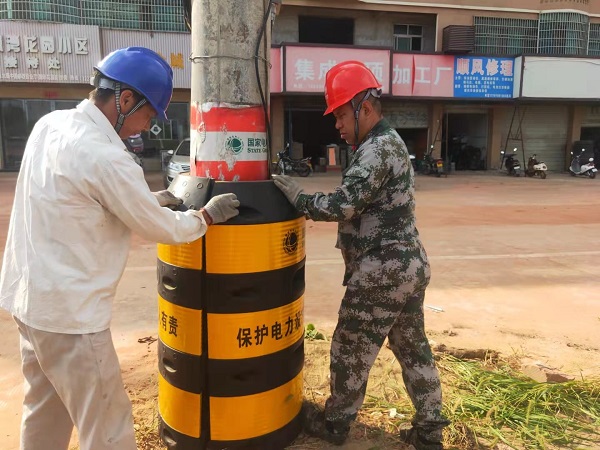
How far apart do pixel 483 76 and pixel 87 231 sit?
19.3m

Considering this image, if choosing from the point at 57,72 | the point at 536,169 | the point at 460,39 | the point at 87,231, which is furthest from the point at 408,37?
the point at 87,231

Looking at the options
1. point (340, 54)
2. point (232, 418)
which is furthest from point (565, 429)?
point (340, 54)

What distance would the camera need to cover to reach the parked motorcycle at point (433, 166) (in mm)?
18250

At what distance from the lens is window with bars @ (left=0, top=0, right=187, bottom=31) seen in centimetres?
1592

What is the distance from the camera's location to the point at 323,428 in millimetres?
2760

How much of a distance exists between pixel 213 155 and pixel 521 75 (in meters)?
19.1

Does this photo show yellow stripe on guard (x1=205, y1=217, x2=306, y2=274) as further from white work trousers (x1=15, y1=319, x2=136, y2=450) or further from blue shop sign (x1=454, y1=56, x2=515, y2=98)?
blue shop sign (x1=454, y1=56, x2=515, y2=98)

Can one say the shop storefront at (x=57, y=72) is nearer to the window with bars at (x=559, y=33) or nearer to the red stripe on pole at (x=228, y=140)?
the window with bars at (x=559, y=33)

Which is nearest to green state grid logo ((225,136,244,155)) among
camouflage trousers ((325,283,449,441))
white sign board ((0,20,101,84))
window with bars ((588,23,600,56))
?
camouflage trousers ((325,283,449,441))

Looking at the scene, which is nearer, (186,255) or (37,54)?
(186,255)

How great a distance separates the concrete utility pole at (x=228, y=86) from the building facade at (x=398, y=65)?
15.0 metres

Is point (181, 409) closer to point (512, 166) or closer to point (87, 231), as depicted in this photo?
point (87, 231)

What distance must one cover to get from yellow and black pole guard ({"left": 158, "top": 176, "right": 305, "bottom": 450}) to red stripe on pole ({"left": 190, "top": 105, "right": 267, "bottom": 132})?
0.26 meters

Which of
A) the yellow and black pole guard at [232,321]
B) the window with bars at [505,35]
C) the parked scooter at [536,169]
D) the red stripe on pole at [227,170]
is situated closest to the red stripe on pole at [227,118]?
the red stripe on pole at [227,170]
